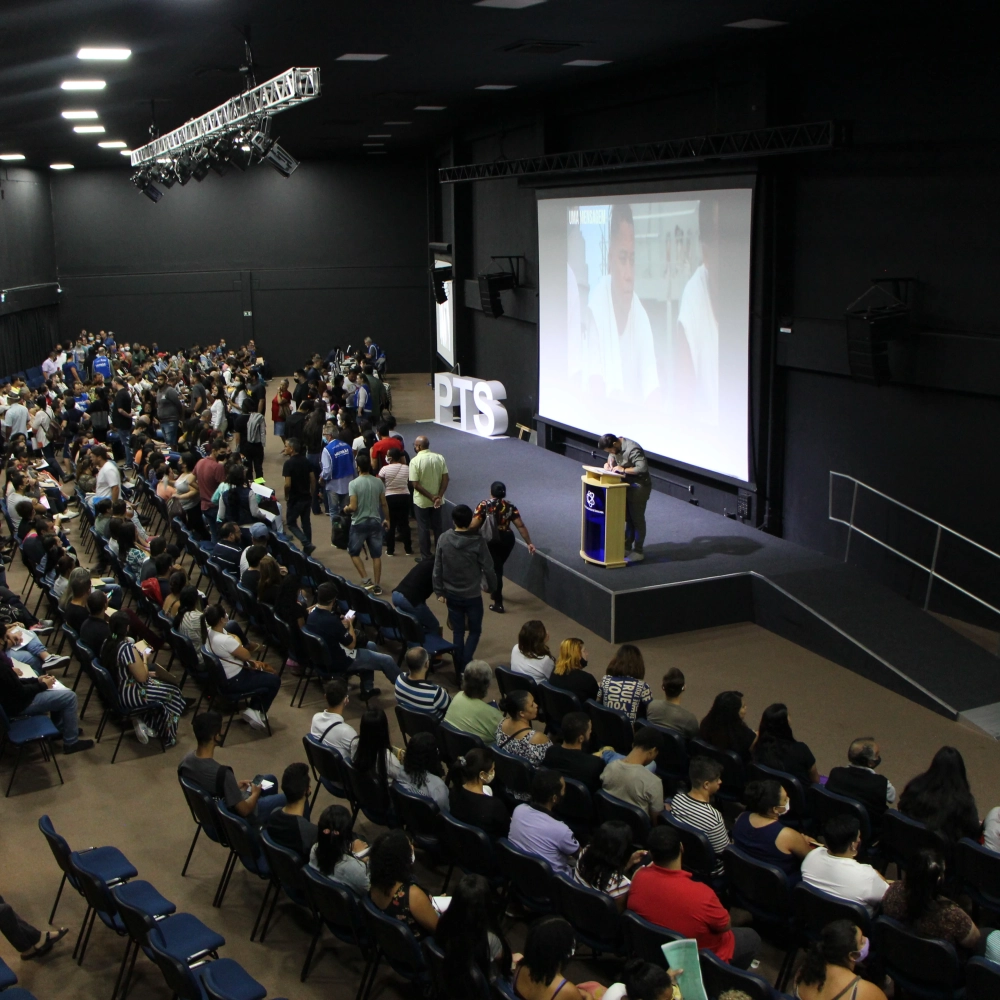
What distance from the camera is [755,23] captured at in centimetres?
952

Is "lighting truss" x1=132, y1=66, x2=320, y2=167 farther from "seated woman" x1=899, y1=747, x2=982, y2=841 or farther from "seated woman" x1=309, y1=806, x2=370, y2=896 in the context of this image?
"seated woman" x1=899, y1=747, x2=982, y2=841

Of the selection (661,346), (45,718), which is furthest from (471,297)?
(45,718)

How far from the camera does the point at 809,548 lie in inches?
436

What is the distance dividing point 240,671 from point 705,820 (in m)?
3.74

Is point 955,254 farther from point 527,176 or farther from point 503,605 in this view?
point 527,176

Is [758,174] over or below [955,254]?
over

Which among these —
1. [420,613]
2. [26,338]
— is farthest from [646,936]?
[26,338]

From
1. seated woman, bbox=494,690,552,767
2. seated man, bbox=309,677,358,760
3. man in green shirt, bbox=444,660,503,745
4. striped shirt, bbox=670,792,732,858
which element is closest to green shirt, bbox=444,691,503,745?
man in green shirt, bbox=444,660,503,745

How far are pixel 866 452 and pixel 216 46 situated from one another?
7181 millimetres

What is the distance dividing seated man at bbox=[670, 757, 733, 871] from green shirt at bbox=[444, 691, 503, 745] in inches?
57.4

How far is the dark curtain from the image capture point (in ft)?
74.9

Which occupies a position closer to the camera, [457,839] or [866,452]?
[457,839]

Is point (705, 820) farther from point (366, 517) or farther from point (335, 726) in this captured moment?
point (366, 517)

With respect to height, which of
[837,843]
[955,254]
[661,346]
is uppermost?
[955,254]
